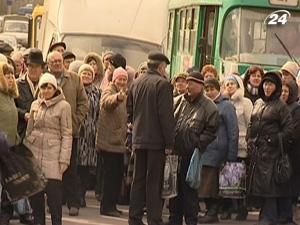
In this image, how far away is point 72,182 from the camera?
578 inches

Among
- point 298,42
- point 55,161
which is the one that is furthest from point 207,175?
point 298,42

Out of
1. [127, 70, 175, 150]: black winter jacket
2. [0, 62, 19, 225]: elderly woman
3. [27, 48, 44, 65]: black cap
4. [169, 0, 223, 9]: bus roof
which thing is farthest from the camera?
[169, 0, 223, 9]: bus roof

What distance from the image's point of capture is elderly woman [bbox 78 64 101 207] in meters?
15.4

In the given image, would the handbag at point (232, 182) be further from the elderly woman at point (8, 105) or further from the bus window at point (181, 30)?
the bus window at point (181, 30)

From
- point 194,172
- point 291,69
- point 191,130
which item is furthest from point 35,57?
point 291,69

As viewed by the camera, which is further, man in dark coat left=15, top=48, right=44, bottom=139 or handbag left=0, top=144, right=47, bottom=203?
man in dark coat left=15, top=48, right=44, bottom=139

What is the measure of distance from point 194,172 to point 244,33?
7022 mm

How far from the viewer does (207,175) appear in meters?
14.9

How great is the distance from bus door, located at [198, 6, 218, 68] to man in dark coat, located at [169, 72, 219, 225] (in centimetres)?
687

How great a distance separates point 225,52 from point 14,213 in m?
7.43

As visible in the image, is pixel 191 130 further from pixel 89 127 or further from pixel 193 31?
pixel 193 31

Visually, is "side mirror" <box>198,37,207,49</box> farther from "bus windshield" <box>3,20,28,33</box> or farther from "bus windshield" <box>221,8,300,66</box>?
"bus windshield" <box>3,20,28,33</box>

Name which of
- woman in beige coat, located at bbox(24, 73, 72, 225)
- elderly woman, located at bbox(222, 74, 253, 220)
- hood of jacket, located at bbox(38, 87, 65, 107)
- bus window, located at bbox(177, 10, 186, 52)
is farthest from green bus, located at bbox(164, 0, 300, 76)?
woman in beige coat, located at bbox(24, 73, 72, 225)

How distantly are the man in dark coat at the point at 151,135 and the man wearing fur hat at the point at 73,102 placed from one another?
107cm
